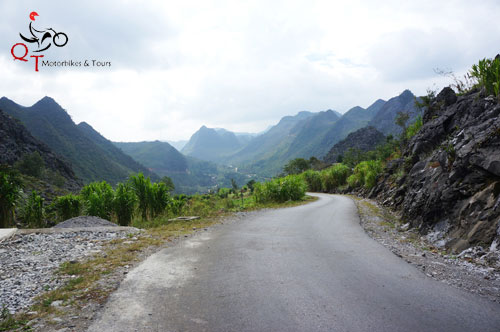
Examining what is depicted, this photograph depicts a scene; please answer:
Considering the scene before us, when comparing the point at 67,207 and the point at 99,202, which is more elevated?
the point at 99,202

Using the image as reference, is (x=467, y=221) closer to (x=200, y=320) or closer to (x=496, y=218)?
(x=496, y=218)

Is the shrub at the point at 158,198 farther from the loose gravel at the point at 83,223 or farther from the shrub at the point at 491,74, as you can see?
the shrub at the point at 491,74

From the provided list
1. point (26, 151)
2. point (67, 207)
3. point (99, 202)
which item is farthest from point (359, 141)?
point (67, 207)

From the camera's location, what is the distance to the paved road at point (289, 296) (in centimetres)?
341

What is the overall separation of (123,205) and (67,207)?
2710 millimetres

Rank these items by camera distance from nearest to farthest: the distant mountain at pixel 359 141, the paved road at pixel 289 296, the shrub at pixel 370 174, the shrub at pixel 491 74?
1. the paved road at pixel 289 296
2. the shrub at pixel 491 74
3. the shrub at pixel 370 174
4. the distant mountain at pixel 359 141

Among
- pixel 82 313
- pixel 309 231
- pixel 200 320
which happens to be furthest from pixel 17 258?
pixel 309 231

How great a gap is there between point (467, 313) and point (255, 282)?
3044mm

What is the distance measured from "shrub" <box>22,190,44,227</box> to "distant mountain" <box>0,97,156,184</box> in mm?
129240

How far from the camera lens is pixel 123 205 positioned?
12336 mm

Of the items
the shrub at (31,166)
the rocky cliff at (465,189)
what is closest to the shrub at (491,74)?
Answer: the rocky cliff at (465,189)

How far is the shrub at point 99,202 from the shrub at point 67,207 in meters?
0.40

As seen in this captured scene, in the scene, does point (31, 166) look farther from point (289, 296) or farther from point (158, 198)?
point (289, 296)

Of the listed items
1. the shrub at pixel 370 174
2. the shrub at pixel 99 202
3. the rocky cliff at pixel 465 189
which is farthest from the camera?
the shrub at pixel 370 174
